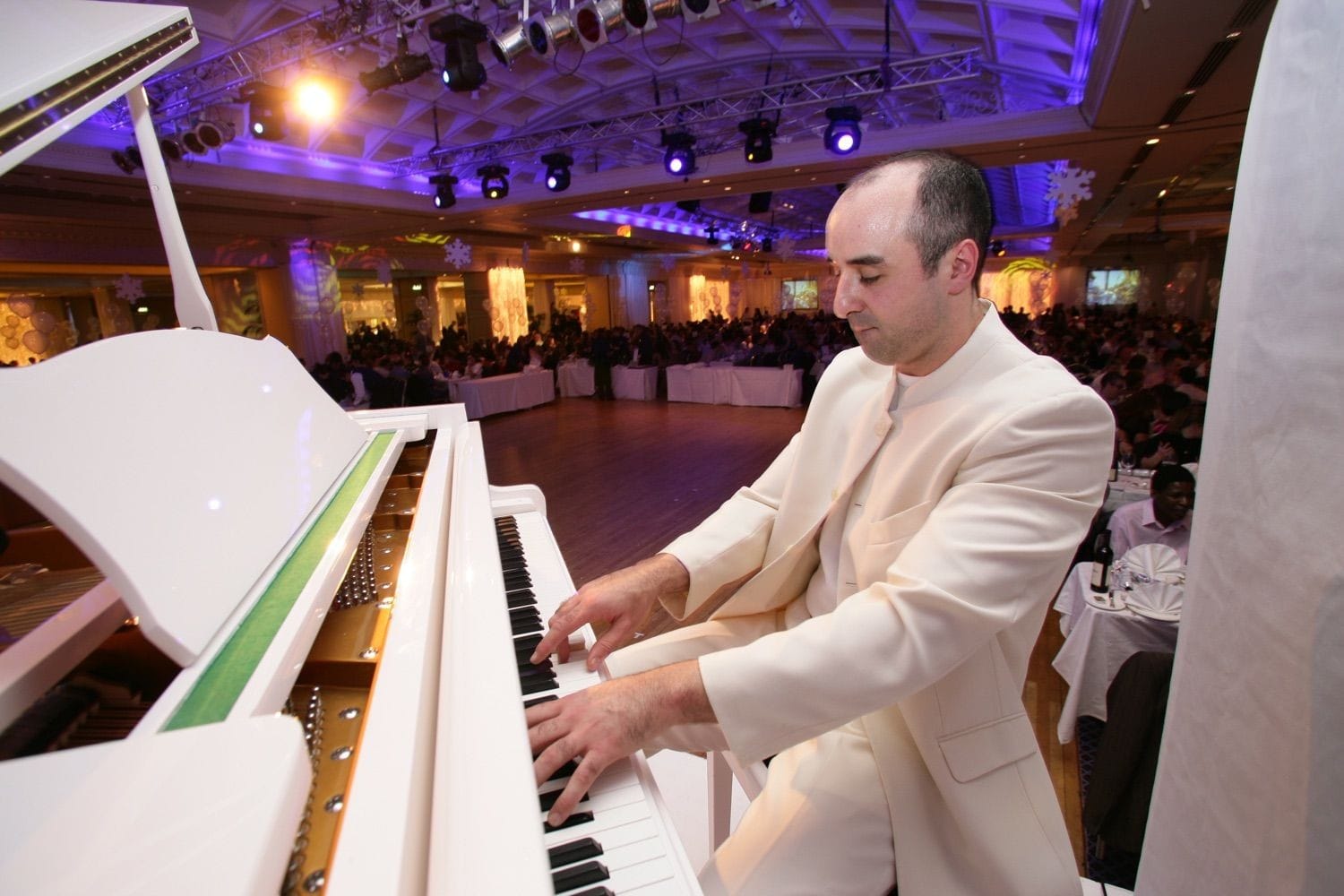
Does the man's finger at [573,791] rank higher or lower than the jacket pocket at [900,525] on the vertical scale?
lower

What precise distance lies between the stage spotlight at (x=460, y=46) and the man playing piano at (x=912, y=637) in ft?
21.2

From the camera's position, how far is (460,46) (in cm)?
661

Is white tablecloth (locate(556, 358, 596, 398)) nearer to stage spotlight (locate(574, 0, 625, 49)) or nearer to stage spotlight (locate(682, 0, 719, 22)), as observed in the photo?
stage spotlight (locate(574, 0, 625, 49))

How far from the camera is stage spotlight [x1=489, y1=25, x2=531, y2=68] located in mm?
6633

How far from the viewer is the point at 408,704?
99cm

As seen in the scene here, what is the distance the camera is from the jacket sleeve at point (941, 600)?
1243 mm

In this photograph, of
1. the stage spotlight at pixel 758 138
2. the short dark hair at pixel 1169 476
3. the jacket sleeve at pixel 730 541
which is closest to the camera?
the jacket sleeve at pixel 730 541

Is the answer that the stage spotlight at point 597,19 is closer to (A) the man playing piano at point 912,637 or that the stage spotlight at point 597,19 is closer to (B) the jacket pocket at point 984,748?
(A) the man playing piano at point 912,637

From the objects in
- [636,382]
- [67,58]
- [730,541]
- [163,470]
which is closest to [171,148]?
[636,382]

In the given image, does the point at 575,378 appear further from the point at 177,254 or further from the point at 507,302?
the point at 177,254

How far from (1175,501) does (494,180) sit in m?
12.2

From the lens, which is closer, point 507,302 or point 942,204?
point 942,204

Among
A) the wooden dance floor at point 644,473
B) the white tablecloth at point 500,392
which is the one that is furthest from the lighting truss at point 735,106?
the wooden dance floor at point 644,473

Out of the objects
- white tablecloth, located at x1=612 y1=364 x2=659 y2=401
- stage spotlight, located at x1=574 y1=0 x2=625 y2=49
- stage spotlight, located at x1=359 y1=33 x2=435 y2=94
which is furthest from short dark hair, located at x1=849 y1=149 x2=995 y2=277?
white tablecloth, located at x1=612 y1=364 x2=659 y2=401
